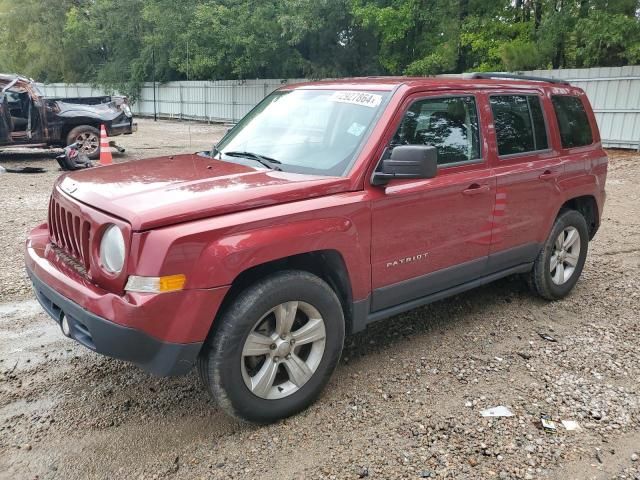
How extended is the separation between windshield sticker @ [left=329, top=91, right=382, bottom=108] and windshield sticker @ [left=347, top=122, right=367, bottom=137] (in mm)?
163

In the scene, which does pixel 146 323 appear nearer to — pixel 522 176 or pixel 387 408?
pixel 387 408

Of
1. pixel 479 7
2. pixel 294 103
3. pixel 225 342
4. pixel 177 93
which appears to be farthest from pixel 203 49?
pixel 225 342

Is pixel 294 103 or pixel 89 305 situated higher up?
pixel 294 103

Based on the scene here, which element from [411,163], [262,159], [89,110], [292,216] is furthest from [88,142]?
[411,163]

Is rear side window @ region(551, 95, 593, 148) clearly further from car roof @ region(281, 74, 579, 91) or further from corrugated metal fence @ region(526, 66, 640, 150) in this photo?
corrugated metal fence @ region(526, 66, 640, 150)

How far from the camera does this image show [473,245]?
157 inches

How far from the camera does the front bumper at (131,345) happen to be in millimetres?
2594

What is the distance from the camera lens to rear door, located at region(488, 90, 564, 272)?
4125mm

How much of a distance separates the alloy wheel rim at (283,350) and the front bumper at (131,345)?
1.10ft

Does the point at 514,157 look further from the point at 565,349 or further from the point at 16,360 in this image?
the point at 16,360

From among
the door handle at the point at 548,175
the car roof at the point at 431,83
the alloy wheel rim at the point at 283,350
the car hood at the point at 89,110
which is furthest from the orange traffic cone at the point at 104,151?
the alloy wheel rim at the point at 283,350

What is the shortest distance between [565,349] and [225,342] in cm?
262

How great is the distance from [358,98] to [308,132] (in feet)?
1.31

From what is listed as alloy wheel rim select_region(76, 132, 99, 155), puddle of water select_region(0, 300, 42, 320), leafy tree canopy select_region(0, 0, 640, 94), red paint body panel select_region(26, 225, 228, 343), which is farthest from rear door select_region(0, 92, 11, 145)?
leafy tree canopy select_region(0, 0, 640, 94)
